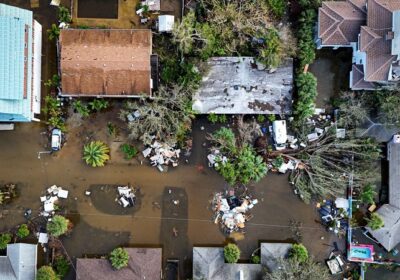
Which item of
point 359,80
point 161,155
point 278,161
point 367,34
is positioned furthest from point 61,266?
point 367,34

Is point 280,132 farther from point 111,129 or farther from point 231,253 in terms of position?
point 111,129

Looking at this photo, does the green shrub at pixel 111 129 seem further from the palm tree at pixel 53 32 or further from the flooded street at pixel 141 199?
the palm tree at pixel 53 32

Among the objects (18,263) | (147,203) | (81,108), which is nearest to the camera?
(18,263)

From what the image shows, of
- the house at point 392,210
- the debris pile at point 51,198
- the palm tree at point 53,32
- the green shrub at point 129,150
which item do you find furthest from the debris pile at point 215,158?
the palm tree at point 53,32

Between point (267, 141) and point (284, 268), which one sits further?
point (267, 141)

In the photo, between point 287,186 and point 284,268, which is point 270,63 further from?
point 284,268

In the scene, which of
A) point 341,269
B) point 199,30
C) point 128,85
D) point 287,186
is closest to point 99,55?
point 128,85
